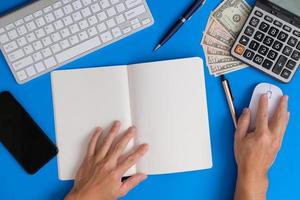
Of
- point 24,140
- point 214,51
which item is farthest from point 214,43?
point 24,140

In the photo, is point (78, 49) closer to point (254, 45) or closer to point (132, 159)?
point (132, 159)

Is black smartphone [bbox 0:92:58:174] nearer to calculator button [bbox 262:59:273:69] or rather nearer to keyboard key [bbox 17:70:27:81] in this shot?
keyboard key [bbox 17:70:27:81]

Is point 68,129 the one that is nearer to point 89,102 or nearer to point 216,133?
point 89,102

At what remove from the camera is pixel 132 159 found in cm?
84

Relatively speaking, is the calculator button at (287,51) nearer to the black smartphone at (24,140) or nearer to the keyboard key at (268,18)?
the keyboard key at (268,18)

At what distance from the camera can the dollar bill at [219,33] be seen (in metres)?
0.87

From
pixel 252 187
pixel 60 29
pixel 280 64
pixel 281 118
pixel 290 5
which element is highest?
pixel 60 29

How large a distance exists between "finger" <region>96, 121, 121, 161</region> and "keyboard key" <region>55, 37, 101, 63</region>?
0.17 meters

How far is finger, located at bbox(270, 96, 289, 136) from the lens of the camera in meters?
0.84

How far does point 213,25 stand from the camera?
0.88 metres

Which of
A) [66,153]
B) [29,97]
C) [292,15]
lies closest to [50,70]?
[29,97]

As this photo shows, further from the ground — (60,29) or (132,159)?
(60,29)

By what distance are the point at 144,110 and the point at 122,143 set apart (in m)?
0.08

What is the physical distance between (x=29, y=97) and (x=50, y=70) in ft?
0.24
